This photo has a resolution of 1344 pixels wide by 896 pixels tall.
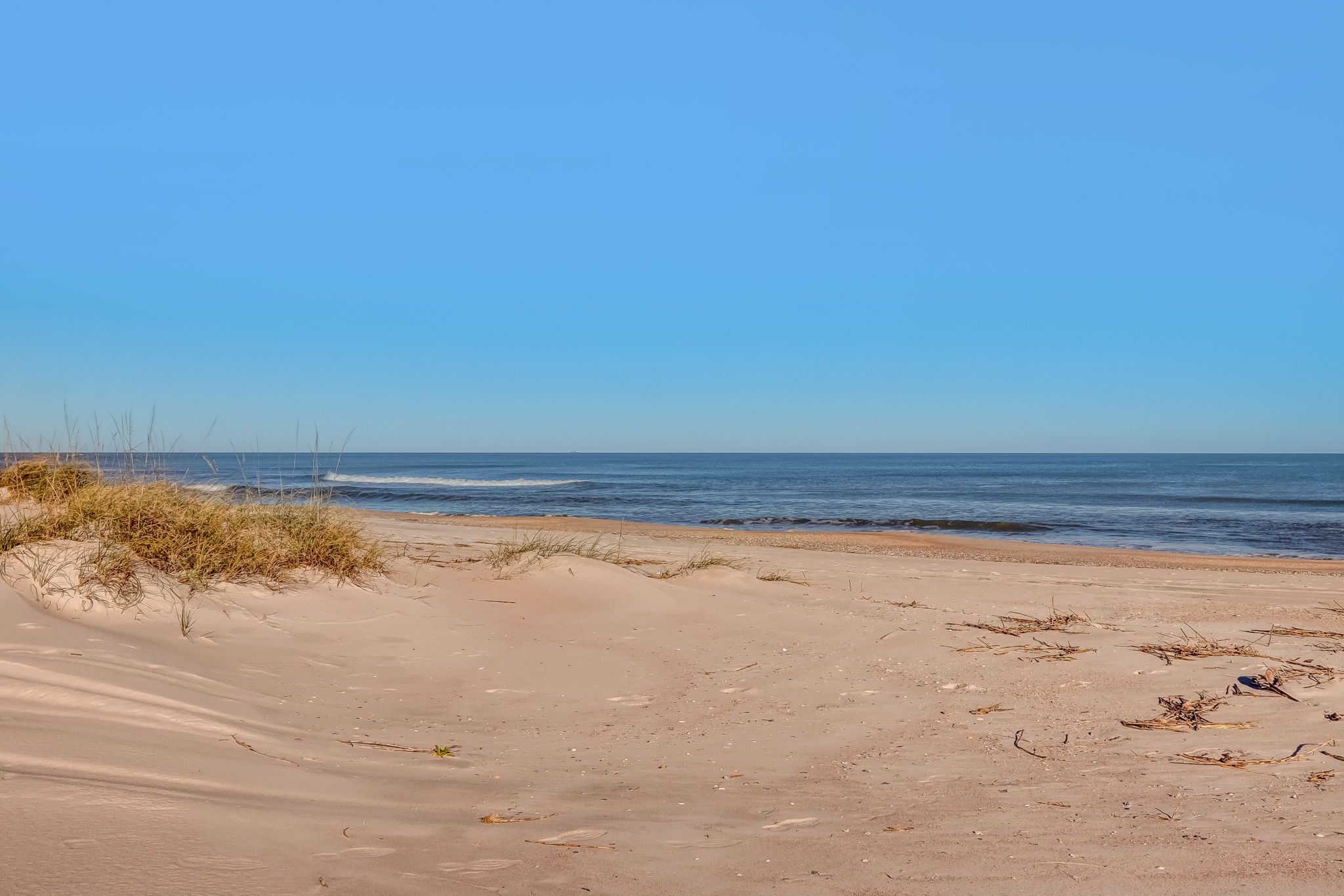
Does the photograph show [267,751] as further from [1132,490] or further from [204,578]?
[1132,490]

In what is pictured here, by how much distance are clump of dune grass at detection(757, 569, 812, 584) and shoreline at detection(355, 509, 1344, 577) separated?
4.05 m

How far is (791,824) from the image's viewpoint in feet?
9.32

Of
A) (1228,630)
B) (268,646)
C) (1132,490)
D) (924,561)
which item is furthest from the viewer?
(1132,490)

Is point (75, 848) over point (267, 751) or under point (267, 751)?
over

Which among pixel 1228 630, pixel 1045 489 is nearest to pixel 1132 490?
pixel 1045 489

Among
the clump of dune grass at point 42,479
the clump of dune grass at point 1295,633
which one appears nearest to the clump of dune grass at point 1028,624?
the clump of dune grass at point 1295,633

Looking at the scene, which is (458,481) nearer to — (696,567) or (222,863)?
(696,567)

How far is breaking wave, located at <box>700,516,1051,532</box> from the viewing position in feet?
73.7

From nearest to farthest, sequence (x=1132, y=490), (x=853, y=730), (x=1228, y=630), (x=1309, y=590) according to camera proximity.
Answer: (x=853, y=730) < (x=1228, y=630) < (x=1309, y=590) < (x=1132, y=490)

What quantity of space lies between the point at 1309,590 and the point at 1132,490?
31237 millimetres

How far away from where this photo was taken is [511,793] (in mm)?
3107

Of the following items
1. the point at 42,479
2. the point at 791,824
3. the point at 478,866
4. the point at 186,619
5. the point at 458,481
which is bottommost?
the point at 458,481

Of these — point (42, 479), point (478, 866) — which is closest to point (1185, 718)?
point (478, 866)

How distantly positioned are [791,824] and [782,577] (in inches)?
255
